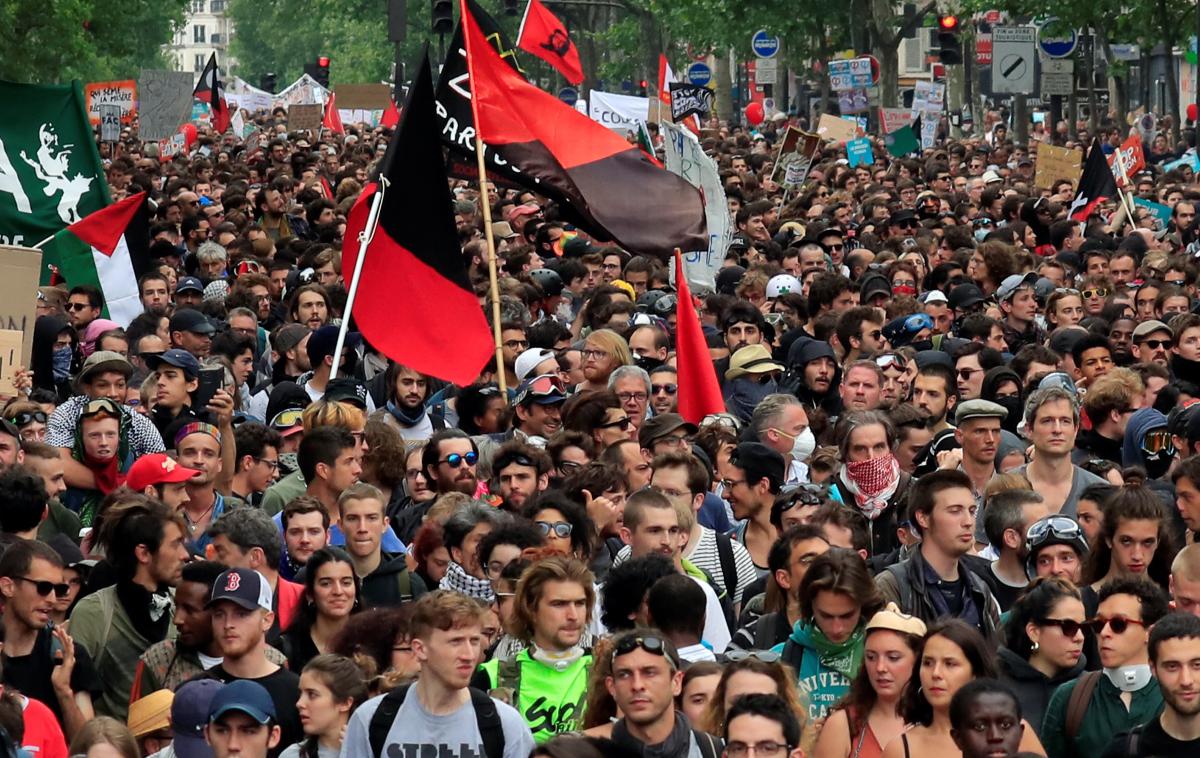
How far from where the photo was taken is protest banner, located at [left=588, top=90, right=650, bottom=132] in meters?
32.3

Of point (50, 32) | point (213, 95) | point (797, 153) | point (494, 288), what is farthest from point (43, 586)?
point (213, 95)

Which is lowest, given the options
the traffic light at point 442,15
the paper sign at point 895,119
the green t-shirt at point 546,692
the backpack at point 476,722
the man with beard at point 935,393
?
the paper sign at point 895,119

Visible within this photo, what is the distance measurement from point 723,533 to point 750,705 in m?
3.08

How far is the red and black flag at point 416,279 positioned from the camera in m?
11.5

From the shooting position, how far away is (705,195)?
16922mm

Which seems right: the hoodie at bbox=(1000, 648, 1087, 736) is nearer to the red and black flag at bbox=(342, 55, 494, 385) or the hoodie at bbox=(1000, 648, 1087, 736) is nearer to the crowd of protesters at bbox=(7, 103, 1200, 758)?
the crowd of protesters at bbox=(7, 103, 1200, 758)

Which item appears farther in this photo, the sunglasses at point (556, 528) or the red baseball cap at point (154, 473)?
the red baseball cap at point (154, 473)

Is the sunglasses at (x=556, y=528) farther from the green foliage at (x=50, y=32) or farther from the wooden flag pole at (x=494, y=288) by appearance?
the green foliage at (x=50, y=32)

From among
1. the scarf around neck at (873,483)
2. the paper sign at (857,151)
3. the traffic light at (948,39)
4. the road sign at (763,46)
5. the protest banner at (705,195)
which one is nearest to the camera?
the scarf around neck at (873,483)

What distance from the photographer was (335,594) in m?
7.72

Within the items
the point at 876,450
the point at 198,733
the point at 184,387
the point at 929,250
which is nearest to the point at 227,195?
the point at 929,250

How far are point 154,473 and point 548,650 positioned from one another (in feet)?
8.53

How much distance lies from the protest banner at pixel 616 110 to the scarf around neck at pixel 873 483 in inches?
884

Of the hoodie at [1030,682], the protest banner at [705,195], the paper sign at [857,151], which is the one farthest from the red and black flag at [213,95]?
the hoodie at [1030,682]
